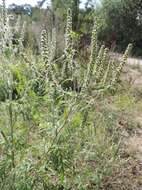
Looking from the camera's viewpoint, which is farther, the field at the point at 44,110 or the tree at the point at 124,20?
the tree at the point at 124,20

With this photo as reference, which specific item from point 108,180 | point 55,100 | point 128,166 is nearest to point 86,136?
point 55,100

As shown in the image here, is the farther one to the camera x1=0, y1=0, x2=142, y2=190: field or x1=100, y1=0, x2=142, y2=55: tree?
x1=100, y1=0, x2=142, y2=55: tree

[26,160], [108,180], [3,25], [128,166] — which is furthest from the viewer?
[128,166]

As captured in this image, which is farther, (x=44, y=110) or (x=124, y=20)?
(x=124, y=20)

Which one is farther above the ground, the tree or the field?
the field

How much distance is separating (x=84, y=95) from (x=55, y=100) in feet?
0.74

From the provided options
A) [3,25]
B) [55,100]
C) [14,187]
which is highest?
[3,25]

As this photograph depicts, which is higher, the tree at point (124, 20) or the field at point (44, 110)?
the field at point (44, 110)

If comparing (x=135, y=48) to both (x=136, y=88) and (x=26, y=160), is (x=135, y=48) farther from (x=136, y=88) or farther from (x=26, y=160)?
(x=26, y=160)

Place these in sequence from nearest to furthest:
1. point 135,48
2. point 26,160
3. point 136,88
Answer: point 26,160, point 136,88, point 135,48

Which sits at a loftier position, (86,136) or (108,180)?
(86,136)

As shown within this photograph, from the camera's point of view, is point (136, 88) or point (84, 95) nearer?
point (84, 95)

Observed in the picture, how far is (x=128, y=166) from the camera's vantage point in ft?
19.7

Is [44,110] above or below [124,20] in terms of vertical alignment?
above
